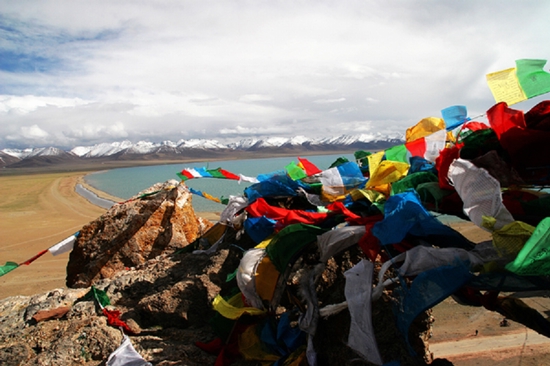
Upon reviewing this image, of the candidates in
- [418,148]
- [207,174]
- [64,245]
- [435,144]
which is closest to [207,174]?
[207,174]

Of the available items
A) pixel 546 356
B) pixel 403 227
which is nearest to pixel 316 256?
pixel 403 227

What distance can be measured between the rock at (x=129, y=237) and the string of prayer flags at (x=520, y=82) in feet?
19.7

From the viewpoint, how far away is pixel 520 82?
429 cm

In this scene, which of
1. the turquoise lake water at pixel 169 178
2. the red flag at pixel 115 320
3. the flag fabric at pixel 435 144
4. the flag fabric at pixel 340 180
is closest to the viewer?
the red flag at pixel 115 320

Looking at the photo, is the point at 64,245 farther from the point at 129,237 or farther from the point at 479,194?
the point at 479,194

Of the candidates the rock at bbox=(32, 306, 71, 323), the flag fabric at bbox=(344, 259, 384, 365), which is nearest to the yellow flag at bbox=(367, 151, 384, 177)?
the flag fabric at bbox=(344, 259, 384, 365)

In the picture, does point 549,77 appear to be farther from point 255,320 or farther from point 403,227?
point 255,320

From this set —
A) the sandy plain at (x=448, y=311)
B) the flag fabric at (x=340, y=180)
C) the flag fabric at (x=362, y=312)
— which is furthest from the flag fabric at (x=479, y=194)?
the sandy plain at (x=448, y=311)

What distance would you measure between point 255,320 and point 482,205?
2391 mm

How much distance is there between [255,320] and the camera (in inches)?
159

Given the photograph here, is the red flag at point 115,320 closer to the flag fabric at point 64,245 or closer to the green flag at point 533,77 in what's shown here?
the flag fabric at point 64,245

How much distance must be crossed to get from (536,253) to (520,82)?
261 cm

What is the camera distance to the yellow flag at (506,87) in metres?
4.23

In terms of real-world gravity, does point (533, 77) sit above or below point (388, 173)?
above
